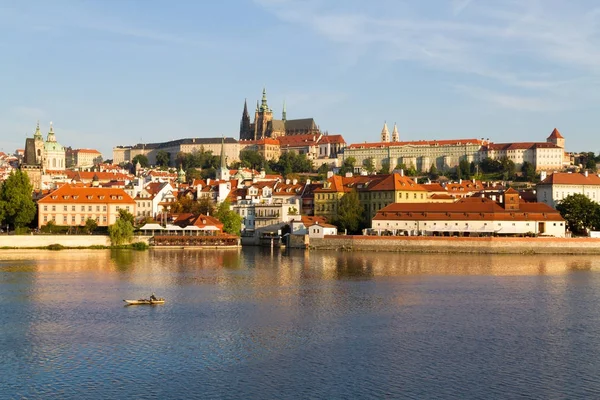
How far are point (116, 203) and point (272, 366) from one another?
5106cm

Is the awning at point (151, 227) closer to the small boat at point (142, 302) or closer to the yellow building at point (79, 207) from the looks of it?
the yellow building at point (79, 207)

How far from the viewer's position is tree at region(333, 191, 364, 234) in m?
71.4

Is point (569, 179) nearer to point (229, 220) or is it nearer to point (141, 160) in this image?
point (229, 220)

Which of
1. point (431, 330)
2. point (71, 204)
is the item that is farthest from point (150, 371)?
point (71, 204)

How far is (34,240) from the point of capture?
6203 centimetres

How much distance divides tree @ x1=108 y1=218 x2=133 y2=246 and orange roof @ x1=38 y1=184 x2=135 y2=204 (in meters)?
7.03

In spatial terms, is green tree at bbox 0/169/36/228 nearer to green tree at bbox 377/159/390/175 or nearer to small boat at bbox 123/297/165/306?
small boat at bbox 123/297/165/306

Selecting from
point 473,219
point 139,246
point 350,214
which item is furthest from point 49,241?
point 473,219

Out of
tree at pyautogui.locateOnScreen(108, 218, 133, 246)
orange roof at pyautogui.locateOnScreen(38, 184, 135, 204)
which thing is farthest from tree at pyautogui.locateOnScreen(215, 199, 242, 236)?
tree at pyautogui.locateOnScreen(108, 218, 133, 246)

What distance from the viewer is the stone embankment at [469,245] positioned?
60688 millimetres

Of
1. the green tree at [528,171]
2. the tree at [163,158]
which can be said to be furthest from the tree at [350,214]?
the tree at [163,158]

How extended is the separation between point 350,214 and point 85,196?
23.6 meters

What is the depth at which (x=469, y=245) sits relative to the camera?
6206 cm

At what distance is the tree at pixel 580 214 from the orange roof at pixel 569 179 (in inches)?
517
